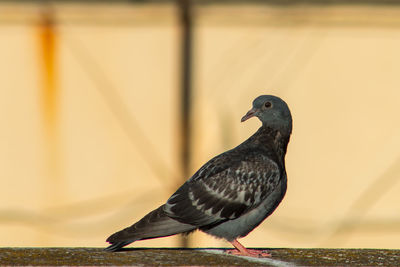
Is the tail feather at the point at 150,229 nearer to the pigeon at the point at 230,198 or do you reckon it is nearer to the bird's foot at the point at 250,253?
the pigeon at the point at 230,198

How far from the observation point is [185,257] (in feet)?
18.4

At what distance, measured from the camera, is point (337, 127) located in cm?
1065

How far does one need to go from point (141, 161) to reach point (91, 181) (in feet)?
1.98

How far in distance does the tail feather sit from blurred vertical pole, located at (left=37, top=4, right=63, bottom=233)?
14.0 ft

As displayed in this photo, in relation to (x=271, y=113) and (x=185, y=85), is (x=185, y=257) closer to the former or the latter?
(x=271, y=113)

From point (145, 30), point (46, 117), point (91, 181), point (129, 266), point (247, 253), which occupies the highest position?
point (145, 30)

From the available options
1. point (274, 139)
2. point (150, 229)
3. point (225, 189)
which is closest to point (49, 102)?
point (274, 139)

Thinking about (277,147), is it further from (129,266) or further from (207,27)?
(207,27)

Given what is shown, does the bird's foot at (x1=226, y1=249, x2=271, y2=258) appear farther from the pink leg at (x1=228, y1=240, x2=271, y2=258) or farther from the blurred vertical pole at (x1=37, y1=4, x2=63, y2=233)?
the blurred vertical pole at (x1=37, y1=4, x2=63, y2=233)

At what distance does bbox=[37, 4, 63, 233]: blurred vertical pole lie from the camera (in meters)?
10.6

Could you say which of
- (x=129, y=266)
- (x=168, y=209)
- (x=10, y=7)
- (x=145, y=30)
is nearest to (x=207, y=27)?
(x=145, y=30)

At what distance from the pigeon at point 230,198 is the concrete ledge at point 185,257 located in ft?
1.45

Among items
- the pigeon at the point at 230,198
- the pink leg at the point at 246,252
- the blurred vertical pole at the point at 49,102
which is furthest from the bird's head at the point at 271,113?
the blurred vertical pole at the point at 49,102

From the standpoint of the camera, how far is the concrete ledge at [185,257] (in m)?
5.35
